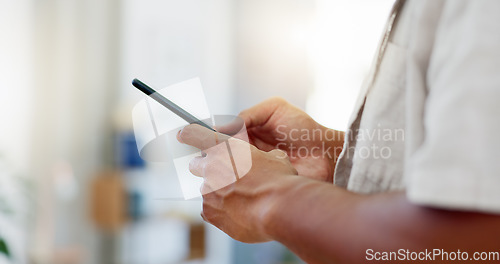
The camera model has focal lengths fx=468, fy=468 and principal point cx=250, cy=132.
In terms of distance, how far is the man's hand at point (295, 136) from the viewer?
836mm

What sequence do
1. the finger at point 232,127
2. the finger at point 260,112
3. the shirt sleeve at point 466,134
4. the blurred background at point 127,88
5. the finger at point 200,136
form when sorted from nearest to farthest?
the shirt sleeve at point 466,134 < the finger at point 200,136 < the finger at point 232,127 < the finger at point 260,112 < the blurred background at point 127,88

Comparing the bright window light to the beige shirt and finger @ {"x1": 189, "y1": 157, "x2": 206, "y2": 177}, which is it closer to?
finger @ {"x1": 189, "y1": 157, "x2": 206, "y2": 177}

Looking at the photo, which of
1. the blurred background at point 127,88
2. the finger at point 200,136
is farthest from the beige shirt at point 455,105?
the blurred background at point 127,88

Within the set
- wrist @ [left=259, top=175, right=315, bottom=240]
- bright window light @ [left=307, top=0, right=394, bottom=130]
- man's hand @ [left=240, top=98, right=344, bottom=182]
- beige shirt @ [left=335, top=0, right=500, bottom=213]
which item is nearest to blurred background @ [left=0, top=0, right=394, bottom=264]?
bright window light @ [left=307, top=0, right=394, bottom=130]

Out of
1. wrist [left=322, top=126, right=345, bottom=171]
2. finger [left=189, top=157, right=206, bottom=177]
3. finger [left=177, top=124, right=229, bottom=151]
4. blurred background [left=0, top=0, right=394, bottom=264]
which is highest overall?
finger [left=177, top=124, right=229, bottom=151]

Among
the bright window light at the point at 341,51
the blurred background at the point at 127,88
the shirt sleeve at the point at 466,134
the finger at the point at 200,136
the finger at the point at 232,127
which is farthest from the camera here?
the bright window light at the point at 341,51

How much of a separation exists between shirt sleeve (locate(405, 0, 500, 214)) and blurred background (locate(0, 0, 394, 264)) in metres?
2.33

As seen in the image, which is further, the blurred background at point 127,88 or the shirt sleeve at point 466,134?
the blurred background at point 127,88

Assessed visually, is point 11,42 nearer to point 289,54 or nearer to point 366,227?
point 289,54

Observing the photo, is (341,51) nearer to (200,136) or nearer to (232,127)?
(232,127)

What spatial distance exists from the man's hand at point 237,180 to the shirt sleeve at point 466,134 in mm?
177

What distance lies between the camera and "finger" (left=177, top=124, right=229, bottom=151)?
1.94ft

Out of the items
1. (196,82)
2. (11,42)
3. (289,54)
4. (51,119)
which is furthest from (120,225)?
(196,82)

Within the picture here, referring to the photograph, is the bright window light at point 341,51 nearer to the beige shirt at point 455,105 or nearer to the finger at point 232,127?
the finger at point 232,127
